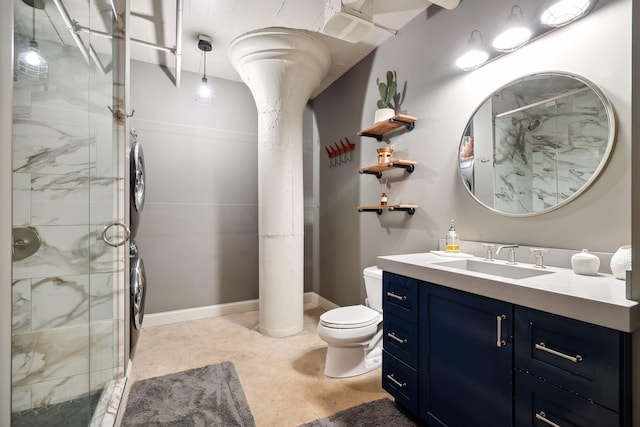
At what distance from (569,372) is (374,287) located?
4.55ft

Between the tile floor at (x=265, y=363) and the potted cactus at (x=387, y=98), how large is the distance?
1.94 meters

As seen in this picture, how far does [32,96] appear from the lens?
3.10 feet

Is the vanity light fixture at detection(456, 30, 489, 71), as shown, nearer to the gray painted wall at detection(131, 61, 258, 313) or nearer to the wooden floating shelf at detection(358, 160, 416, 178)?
the wooden floating shelf at detection(358, 160, 416, 178)

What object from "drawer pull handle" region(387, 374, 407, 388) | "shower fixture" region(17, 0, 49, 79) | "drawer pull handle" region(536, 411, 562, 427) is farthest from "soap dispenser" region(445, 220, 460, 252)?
"shower fixture" region(17, 0, 49, 79)

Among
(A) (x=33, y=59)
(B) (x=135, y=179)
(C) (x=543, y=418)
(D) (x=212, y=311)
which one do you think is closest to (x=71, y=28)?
(A) (x=33, y=59)

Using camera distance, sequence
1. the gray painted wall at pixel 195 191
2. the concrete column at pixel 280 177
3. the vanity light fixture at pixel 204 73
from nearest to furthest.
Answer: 1. the vanity light fixture at pixel 204 73
2. the concrete column at pixel 280 177
3. the gray painted wall at pixel 195 191

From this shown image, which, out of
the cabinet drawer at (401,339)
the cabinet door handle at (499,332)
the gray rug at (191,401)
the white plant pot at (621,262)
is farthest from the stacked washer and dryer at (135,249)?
the white plant pot at (621,262)

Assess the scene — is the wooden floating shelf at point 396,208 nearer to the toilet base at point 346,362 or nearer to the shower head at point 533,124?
the shower head at point 533,124

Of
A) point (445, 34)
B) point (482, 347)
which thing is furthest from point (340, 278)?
point (445, 34)

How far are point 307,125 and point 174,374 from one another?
9.62 ft

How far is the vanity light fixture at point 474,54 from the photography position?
1840 mm

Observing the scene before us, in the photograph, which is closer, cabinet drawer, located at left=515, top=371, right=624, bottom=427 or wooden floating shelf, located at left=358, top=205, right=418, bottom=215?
cabinet drawer, located at left=515, top=371, right=624, bottom=427

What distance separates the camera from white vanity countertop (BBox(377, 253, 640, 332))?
2.85ft

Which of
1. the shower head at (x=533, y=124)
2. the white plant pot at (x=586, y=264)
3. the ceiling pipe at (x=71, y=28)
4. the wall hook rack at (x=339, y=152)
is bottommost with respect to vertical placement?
the white plant pot at (x=586, y=264)
